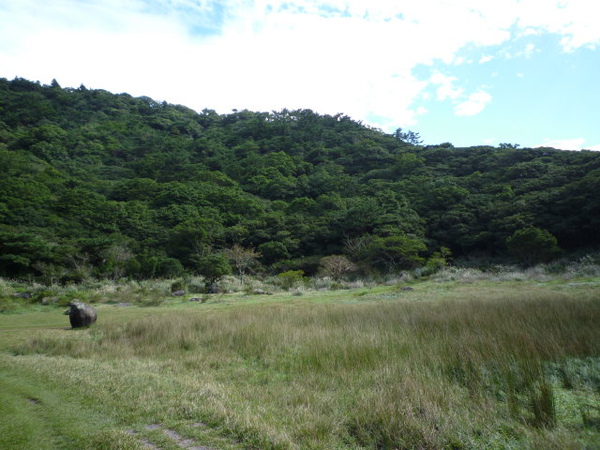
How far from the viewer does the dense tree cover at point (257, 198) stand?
34625 millimetres

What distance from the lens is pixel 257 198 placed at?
195 feet

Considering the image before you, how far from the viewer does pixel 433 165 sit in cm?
6384

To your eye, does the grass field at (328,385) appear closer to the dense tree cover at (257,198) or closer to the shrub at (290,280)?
the shrub at (290,280)

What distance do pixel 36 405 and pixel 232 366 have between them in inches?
129

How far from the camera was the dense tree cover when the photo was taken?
1363 inches

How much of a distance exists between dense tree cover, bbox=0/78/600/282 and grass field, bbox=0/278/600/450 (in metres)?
23.8

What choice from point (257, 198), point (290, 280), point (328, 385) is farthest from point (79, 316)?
point (257, 198)

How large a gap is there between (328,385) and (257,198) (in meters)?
54.7

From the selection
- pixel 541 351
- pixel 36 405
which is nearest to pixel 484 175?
pixel 541 351

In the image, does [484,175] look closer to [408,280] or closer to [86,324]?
[408,280]

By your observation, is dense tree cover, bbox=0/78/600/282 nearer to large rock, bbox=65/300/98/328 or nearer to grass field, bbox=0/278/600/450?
large rock, bbox=65/300/98/328

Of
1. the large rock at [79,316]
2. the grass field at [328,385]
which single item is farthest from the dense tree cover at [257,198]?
the grass field at [328,385]

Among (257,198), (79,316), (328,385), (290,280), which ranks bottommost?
(290,280)

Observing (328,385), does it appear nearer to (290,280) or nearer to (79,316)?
(79,316)
